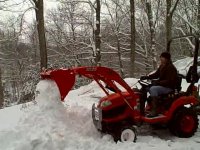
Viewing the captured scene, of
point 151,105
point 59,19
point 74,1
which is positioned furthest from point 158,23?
point 151,105

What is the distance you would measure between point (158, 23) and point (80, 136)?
97.8 ft

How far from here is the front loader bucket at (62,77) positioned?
23.5ft

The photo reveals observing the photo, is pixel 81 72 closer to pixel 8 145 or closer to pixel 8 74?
pixel 8 145

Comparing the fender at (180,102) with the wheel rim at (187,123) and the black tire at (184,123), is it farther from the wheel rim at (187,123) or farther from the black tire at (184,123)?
the wheel rim at (187,123)

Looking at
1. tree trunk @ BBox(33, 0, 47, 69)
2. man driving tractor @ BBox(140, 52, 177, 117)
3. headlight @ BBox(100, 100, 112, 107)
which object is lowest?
headlight @ BBox(100, 100, 112, 107)

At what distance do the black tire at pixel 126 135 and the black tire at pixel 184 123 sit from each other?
3.55 ft

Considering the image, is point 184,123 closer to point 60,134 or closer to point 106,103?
point 106,103

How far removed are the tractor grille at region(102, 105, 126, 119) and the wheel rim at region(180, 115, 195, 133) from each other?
138cm

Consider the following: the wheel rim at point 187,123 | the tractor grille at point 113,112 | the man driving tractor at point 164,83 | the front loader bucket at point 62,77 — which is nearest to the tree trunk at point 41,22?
the front loader bucket at point 62,77

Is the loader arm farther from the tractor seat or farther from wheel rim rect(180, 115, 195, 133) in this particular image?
wheel rim rect(180, 115, 195, 133)

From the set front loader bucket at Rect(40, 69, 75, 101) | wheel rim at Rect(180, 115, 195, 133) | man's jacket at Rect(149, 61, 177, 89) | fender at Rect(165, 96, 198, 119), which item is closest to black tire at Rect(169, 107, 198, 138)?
wheel rim at Rect(180, 115, 195, 133)

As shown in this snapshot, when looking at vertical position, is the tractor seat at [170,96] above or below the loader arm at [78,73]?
below

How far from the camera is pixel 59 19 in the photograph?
31.2 meters

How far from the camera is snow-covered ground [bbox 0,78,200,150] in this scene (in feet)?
21.4
